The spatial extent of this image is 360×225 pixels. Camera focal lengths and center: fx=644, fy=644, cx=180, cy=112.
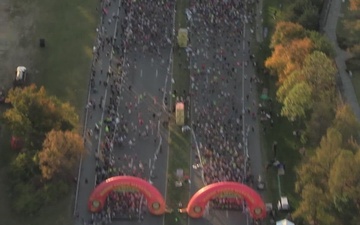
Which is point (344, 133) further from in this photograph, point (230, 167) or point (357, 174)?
point (230, 167)

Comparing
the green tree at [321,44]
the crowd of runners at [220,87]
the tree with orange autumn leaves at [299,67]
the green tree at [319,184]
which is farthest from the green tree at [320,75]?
the crowd of runners at [220,87]

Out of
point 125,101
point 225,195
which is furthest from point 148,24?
point 225,195

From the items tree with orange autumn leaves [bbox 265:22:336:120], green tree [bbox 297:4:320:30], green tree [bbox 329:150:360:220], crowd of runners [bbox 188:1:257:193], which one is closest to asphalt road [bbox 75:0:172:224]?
crowd of runners [bbox 188:1:257:193]

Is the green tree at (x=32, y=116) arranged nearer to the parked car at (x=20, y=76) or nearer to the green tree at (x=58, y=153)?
the green tree at (x=58, y=153)

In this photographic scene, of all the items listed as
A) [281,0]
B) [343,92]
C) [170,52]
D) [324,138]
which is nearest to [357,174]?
[324,138]

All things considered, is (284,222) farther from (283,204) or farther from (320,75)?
(320,75)

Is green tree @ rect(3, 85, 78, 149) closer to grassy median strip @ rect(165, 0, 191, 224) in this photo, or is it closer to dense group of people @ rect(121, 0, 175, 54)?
grassy median strip @ rect(165, 0, 191, 224)
